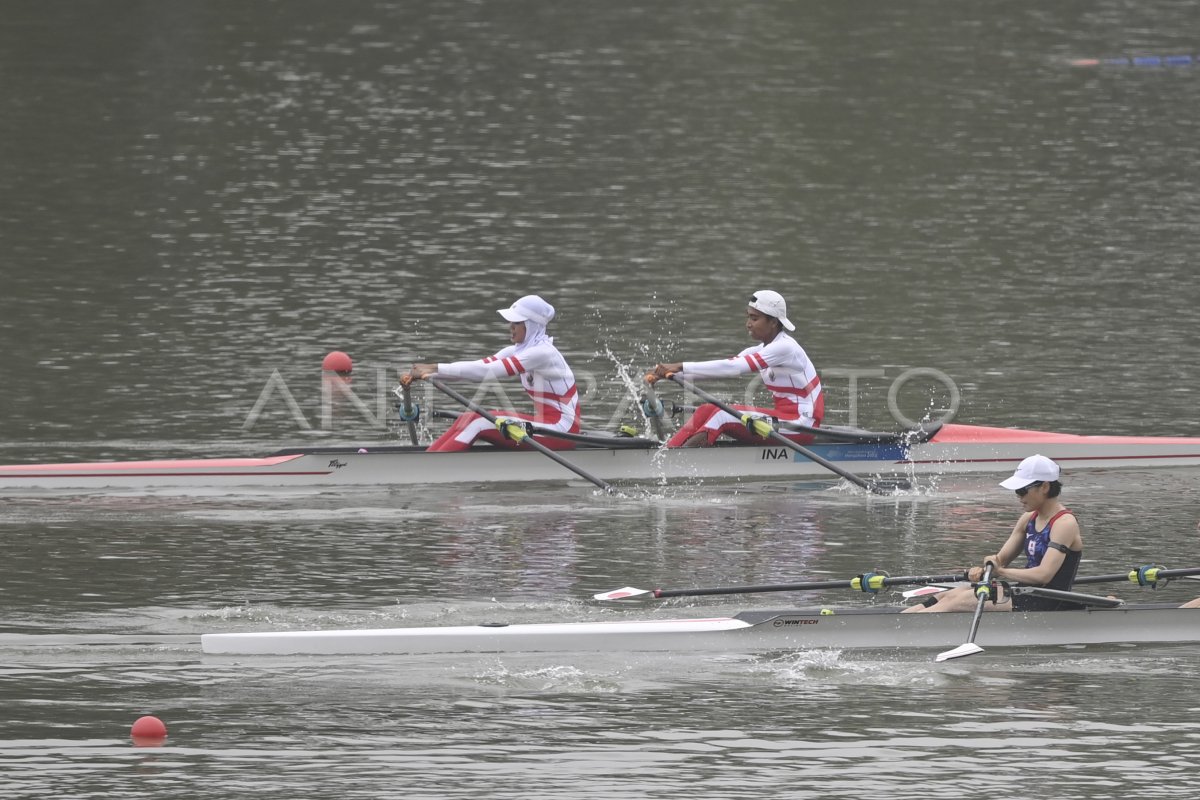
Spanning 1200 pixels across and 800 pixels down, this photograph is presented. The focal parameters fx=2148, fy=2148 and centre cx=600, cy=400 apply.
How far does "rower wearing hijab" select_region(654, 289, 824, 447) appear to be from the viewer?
18.6 metres

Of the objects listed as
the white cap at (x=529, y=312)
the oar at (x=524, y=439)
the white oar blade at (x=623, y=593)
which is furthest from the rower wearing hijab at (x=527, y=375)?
the white oar blade at (x=623, y=593)

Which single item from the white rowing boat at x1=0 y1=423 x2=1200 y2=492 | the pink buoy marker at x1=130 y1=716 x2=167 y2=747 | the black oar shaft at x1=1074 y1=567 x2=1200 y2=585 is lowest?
the pink buoy marker at x1=130 y1=716 x2=167 y2=747

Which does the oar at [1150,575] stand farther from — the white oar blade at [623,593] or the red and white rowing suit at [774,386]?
the red and white rowing suit at [774,386]

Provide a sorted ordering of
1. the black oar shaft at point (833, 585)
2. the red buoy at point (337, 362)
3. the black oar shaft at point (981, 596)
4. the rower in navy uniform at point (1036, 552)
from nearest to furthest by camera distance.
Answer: the black oar shaft at point (981, 596), the rower in navy uniform at point (1036, 552), the black oar shaft at point (833, 585), the red buoy at point (337, 362)

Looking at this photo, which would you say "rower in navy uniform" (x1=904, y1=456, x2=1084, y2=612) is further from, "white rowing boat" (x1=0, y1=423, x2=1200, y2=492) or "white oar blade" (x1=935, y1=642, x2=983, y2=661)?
"white rowing boat" (x1=0, y1=423, x2=1200, y2=492)

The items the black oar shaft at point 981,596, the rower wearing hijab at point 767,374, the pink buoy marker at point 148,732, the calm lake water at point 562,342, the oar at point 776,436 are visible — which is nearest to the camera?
the pink buoy marker at point 148,732

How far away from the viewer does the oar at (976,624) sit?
42.7 feet

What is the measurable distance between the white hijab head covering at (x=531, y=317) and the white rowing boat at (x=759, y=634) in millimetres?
5209

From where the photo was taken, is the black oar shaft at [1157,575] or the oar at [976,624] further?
the black oar shaft at [1157,575]

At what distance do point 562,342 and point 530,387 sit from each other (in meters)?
6.06

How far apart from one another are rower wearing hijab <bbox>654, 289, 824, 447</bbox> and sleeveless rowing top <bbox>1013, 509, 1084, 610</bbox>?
5.07 m

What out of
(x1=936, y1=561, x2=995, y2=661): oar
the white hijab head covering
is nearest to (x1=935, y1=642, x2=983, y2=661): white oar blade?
(x1=936, y1=561, x2=995, y2=661): oar

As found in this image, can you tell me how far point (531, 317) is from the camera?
60.6ft

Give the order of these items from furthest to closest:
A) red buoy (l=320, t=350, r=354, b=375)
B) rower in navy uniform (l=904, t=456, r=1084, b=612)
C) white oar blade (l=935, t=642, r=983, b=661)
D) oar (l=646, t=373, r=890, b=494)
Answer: red buoy (l=320, t=350, r=354, b=375) → oar (l=646, t=373, r=890, b=494) → rower in navy uniform (l=904, t=456, r=1084, b=612) → white oar blade (l=935, t=642, r=983, b=661)
